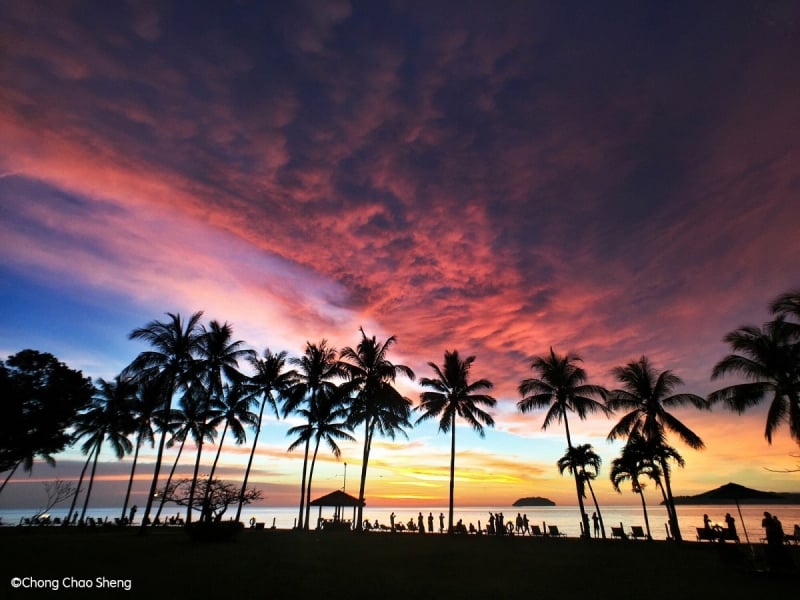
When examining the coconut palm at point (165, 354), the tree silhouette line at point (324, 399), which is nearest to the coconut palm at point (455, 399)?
the tree silhouette line at point (324, 399)

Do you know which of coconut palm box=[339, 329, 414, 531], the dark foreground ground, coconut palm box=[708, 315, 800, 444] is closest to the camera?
the dark foreground ground

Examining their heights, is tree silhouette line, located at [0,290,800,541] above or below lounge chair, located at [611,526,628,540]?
above

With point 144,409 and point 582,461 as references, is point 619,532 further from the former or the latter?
point 144,409

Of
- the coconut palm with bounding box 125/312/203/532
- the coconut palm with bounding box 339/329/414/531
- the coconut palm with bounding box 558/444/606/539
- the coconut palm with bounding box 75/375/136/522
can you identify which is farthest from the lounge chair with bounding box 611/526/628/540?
the coconut palm with bounding box 75/375/136/522

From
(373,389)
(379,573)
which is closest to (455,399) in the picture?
(373,389)

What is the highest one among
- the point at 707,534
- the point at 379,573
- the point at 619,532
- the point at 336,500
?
the point at 336,500

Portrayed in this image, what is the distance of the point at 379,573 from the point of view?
13.3 meters

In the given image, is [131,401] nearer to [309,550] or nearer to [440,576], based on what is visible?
[309,550]

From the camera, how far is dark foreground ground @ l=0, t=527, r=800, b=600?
1063cm

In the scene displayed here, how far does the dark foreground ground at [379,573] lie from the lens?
10.6 metres

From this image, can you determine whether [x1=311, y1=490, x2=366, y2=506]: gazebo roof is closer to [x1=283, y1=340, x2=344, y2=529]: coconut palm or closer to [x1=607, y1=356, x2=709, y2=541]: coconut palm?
[x1=283, y1=340, x2=344, y2=529]: coconut palm

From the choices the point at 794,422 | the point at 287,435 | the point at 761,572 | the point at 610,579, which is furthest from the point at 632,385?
the point at 287,435

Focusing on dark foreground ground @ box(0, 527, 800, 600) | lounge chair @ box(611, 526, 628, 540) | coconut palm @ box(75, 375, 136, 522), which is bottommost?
dark foreground ground @ box(0, 527, 800, 600)

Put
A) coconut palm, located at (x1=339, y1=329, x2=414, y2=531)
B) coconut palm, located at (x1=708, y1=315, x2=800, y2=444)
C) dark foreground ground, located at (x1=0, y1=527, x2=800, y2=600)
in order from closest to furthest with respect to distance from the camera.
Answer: dark foreground ground, located at (x1=0, y1=527, x2=800, y2=600)
coconut palm, located at (x1=708, y1=315, x2=800, y2=444)
coconut palm, located at (x1=339, y1=329, x2=414, y2=531)
